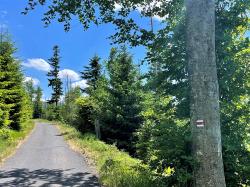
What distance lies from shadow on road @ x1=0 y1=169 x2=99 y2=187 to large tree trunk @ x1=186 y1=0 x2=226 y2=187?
A: 222 inches

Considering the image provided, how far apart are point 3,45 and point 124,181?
25.0m

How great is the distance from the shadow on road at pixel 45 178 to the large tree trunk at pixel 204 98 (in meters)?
5.63

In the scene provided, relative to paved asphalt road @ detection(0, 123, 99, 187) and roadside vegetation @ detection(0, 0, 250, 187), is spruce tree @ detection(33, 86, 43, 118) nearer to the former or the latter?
paved asphalt road @ detection(0, 123, 99, 187)

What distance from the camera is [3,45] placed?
32.1 meters

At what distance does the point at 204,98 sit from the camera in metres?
6.35

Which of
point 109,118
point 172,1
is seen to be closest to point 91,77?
point 109,118

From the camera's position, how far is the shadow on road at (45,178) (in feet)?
38.1

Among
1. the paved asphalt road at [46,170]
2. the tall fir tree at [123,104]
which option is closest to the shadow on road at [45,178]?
the paved asphalt road at [46,170]

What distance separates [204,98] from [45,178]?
25.4 ft

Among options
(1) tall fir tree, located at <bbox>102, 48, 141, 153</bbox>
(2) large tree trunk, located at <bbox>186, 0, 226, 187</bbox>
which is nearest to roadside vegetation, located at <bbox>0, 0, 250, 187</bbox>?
(2) large tree trunk, located at <bbox>186, 0, 226, 187</bbox>

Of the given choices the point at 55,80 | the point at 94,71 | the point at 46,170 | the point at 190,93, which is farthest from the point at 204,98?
the point at 55,80

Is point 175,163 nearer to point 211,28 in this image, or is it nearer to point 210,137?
point 210,137

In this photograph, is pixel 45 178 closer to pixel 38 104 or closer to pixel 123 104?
pixel 123 104

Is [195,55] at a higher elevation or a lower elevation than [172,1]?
lower
